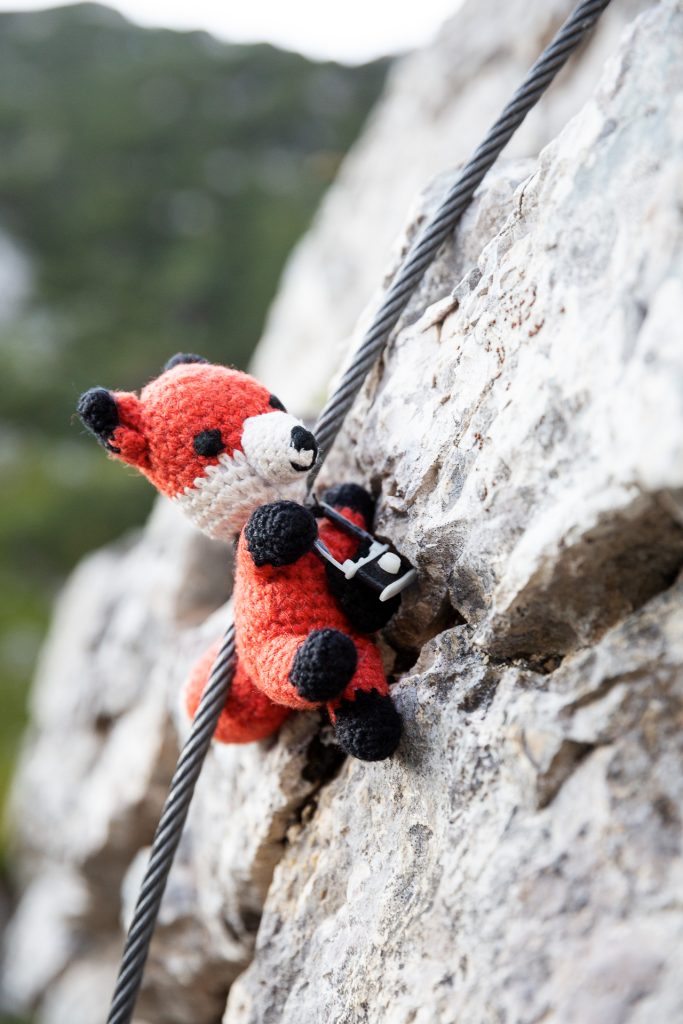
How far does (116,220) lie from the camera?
24031 mm

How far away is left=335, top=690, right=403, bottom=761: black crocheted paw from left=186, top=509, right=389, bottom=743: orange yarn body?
2 centimetres

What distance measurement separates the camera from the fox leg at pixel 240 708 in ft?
7.81

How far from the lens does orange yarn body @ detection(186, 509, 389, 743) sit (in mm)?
1937

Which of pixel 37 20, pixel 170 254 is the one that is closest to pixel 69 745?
pixel 170 254

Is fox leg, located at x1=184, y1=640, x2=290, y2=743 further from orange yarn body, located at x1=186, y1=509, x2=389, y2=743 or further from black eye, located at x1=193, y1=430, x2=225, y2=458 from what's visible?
black eye, located at x1=193, y1=430, x2=225, y2=458

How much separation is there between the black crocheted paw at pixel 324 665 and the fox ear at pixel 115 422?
72 cm

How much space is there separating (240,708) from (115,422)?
3.06 feet

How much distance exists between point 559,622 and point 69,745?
4.95 metres

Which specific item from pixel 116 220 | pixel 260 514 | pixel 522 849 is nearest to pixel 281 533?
pixel 260 514

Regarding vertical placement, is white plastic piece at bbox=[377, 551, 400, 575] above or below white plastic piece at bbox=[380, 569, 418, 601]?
above

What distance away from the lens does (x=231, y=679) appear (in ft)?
7.71

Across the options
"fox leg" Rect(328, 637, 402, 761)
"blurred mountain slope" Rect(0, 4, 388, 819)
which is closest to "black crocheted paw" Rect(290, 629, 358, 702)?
"fox leg" Rect(328, 637, 402, 761)

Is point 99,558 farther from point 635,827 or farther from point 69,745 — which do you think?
point 635,827

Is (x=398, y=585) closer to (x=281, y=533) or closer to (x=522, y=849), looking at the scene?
(x=281, y=533)
